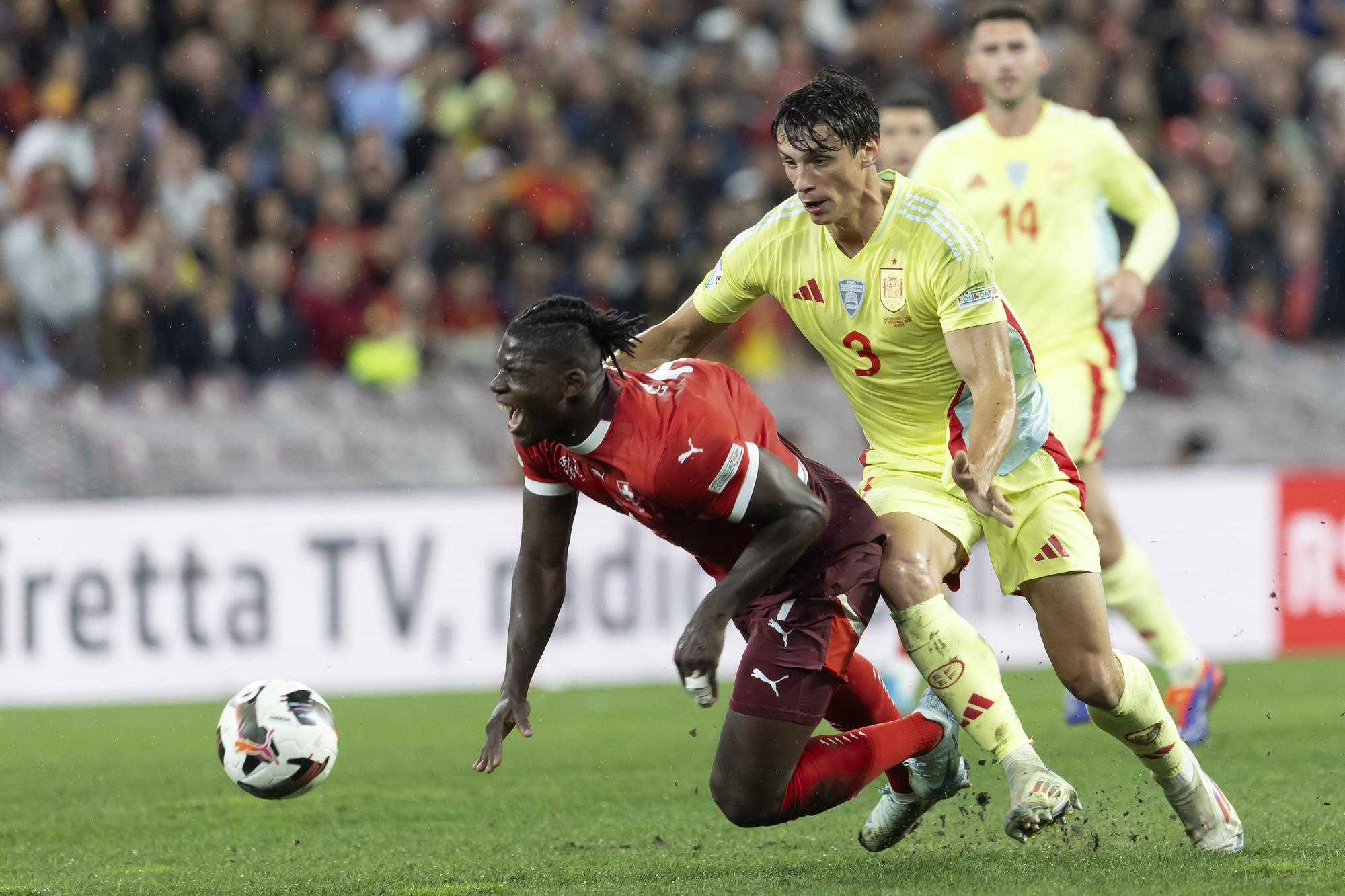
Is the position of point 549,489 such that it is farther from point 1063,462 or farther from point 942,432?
point 1063,462

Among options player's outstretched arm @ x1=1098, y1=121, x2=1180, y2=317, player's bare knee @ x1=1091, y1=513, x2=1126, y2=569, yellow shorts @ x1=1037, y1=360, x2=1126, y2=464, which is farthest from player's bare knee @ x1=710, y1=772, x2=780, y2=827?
player's outstretched arm @ x1=1098, y1=121, x2=1180, y2=317

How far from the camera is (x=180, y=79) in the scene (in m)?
12.7

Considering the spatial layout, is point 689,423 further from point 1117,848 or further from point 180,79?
point 180,79

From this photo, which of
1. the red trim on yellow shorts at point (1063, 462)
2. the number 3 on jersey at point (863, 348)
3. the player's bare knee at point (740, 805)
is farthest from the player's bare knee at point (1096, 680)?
the number 3 on jersey at point (863, 348)

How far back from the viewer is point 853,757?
5211mm

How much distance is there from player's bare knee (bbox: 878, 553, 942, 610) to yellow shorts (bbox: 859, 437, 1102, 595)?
0.20 m

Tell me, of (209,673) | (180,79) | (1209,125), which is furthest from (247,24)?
(1209,125)

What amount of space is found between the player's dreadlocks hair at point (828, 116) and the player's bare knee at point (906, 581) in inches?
46.2

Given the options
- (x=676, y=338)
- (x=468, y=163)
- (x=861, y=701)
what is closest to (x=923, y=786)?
(x=861, y=701)

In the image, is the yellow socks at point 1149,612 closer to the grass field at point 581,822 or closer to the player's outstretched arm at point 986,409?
the grass field at point 581,822

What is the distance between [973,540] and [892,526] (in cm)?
32

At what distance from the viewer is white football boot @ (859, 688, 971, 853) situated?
549 cm

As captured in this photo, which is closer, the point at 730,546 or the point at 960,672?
the point at 730,546

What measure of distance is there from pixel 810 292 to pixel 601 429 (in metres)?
0.98
